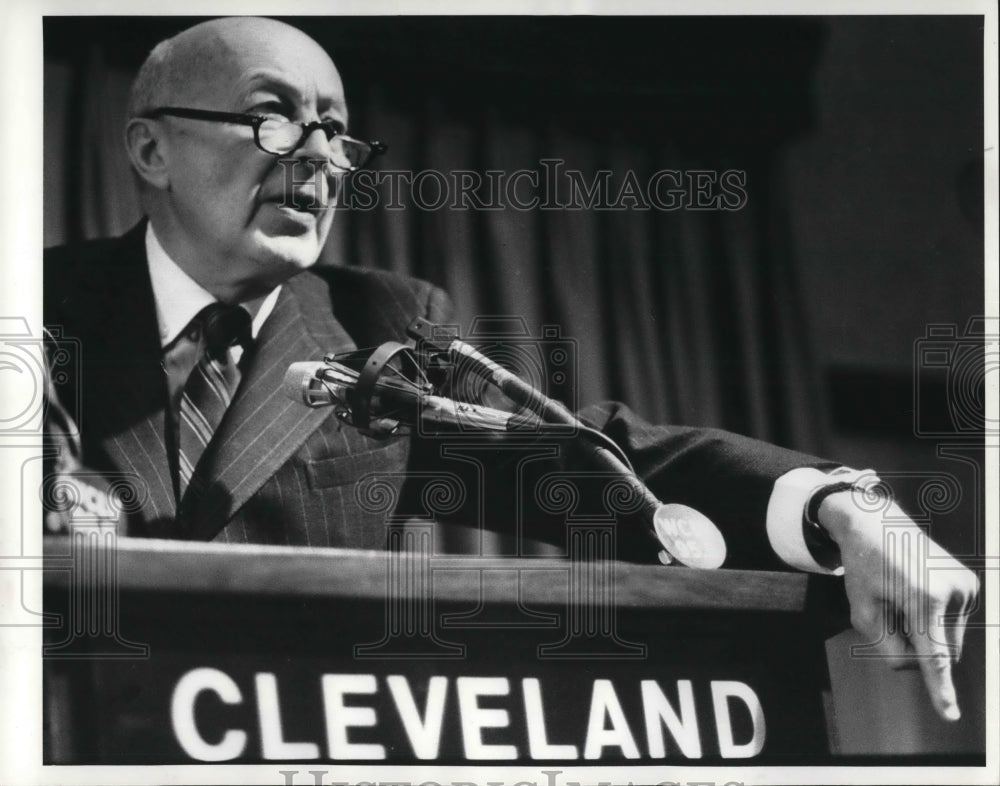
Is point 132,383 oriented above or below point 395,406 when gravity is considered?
above

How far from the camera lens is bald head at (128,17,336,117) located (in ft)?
10.1

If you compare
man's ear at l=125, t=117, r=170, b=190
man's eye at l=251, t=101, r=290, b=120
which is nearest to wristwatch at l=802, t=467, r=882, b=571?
man's eye at l=251, t=101, r=290, b=120

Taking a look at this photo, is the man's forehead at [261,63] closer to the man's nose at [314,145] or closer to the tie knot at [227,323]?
the man's nose at [314,145]

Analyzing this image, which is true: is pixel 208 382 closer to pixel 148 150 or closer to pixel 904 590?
pixel 148 150

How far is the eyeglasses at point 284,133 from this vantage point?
10.1ft

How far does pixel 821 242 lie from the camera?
317 cm

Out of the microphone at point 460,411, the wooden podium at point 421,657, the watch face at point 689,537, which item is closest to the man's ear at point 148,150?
the microphone at point 460,411

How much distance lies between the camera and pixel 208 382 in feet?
10.2

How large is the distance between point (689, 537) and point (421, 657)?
810 millimetres

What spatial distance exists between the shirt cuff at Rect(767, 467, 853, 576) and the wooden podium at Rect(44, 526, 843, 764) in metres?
0.06

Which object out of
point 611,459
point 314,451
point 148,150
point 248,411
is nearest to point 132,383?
point 248,411

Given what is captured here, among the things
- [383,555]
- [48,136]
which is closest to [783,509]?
[383,555]

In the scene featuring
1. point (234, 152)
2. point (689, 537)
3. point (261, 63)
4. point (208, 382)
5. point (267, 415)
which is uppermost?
point (261, 63)

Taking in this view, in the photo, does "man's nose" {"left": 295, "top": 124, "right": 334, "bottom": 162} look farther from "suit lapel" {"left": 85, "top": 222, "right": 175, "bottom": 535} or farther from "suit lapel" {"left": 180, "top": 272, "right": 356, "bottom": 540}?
"suit lapel" {"left": 85, "top": 222, "right": 175, "bottom": 535}
